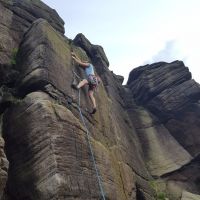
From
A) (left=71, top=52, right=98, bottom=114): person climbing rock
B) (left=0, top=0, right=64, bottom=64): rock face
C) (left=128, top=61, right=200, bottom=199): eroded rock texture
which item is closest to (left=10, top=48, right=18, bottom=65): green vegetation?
(left=0, top=0, right=64, bottom=64): rock face

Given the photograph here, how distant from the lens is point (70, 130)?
13.1 meters

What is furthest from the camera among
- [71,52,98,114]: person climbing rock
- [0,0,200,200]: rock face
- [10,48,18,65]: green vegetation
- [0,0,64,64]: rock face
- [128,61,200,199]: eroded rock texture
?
[128,61,200,199]: eroded rock texture

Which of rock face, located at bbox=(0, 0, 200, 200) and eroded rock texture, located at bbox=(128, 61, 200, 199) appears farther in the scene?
eroded rock texture, located at bbox=(128, 61, 200, 199)

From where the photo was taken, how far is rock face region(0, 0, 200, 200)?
11938 millimetres

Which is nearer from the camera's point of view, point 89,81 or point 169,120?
point 89,81

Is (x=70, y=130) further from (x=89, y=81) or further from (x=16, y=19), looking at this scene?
(x=16, y=19)

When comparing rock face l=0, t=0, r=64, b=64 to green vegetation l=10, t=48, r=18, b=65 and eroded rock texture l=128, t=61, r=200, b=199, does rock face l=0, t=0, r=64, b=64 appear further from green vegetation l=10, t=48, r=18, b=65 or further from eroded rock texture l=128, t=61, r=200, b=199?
eroded rock texture l=128, t=61, r=200, b=199

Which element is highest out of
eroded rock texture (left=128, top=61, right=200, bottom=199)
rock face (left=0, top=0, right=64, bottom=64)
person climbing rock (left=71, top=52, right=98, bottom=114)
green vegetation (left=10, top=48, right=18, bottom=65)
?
rock face (left=0, top=0, right=64, bottom=64)

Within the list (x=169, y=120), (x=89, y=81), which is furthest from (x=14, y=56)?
(x=169, y=120)

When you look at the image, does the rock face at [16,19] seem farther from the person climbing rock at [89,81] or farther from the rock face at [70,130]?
the person climbing rock at [89,81]

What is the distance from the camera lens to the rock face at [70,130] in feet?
39.2

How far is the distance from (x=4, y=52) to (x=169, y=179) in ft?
41.5

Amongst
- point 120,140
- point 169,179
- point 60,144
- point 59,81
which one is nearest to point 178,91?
point 169,179

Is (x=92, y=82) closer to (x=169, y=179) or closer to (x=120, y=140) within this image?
(x=120, y=140)
